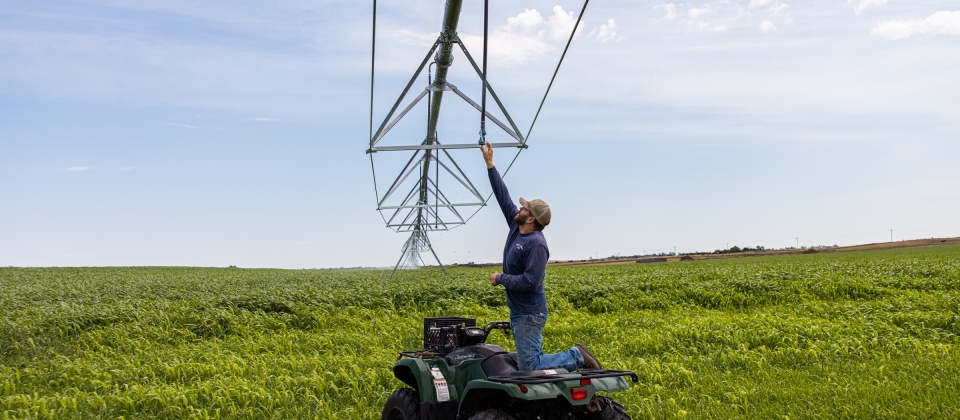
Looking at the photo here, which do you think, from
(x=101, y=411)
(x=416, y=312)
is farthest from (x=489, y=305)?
(x=101, y=411)

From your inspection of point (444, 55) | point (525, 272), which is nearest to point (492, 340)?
point (444, 55)

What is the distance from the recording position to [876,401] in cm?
667

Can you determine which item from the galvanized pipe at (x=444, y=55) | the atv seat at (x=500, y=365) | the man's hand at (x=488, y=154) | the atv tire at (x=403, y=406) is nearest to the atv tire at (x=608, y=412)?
the atv seat at (x=500, y=365)

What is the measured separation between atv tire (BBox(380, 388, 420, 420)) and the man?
3.49ft

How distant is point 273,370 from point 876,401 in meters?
6.98

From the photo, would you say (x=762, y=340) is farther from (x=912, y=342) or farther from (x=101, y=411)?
(x=101, y=411)

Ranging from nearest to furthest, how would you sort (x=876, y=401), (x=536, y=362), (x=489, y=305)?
1. (x=536, y=362)
2. (x=876, y=401)
3. (x=489, y=305)

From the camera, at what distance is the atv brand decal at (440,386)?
4.65 meters

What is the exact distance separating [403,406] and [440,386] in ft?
2.14

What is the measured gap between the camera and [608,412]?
4277mm

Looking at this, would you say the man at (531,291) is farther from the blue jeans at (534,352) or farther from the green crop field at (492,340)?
the green crop field at (492,340)

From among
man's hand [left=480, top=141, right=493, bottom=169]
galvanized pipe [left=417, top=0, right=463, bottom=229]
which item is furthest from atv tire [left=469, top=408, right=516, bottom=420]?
galvanized pipe [left=417, top=0, right=463, bottom=229]

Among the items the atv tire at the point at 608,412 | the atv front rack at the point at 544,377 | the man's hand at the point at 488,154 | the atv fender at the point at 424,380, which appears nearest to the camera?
the atv front rack at the point at 544,377

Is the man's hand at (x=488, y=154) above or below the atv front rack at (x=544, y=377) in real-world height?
above
